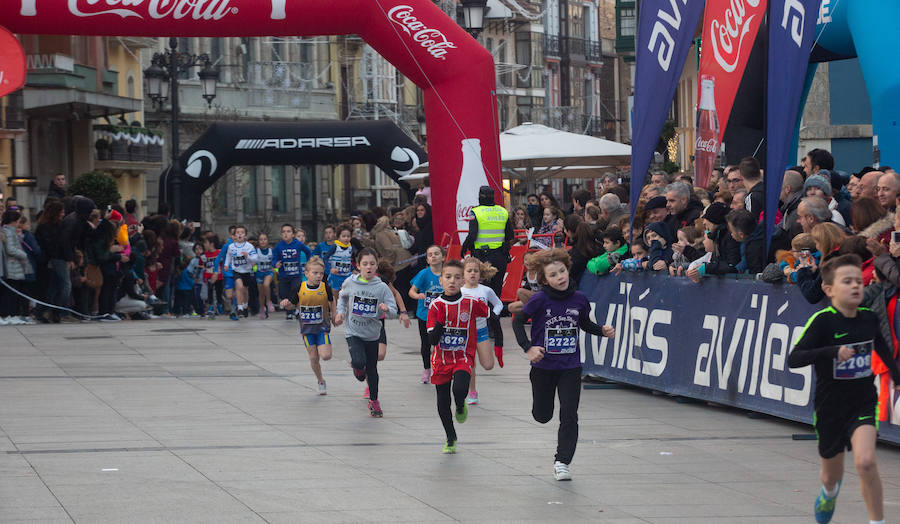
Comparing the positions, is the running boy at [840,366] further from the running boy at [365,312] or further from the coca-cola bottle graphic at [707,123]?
the coca-cola bottle graphic at [707,123]

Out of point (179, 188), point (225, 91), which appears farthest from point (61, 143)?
point (225, 91)

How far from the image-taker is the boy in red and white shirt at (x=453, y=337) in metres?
11.1

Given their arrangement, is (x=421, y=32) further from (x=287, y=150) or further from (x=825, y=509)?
(x=287, y=150)

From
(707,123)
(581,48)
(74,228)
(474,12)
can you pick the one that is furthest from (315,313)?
(581,48)

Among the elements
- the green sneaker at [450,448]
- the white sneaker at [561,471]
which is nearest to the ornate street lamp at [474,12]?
the green sneaker at [450,448]

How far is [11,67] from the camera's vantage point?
17312 mm

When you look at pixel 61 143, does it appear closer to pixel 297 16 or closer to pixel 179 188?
pixel 179 188

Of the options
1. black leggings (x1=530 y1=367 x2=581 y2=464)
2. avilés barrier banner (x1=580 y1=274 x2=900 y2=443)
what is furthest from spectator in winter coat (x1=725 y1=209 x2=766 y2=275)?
black leggings (x1=530 y1=367 x2=581 y2=464)

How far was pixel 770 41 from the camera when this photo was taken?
1249 centimetres

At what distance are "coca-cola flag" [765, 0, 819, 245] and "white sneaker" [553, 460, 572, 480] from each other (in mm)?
3618

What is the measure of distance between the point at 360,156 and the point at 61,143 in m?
11.5

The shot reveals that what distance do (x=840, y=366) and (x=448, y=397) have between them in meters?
3.65

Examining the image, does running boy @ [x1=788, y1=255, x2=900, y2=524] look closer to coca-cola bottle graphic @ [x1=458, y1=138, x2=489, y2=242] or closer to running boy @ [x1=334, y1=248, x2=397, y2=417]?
running boy @ [x1=334, y1=248, x2=397, y2=417]

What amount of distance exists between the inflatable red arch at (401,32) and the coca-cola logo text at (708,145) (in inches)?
162
